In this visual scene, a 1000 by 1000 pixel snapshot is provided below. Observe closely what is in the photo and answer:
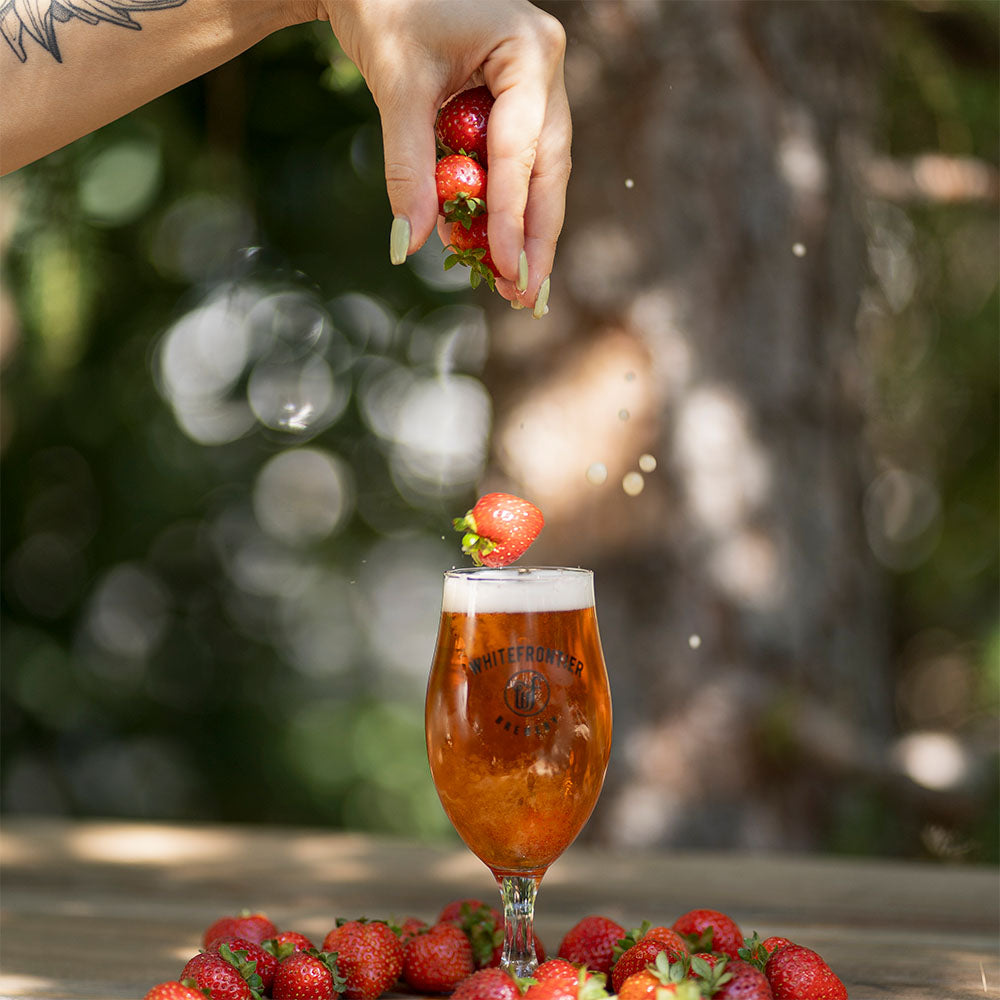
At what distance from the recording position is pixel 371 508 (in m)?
4.52

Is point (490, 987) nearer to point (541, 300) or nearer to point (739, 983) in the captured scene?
point (739, 983)

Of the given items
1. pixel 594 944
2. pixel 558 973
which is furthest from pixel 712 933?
pixel 558 973

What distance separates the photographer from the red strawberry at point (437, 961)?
132 cm

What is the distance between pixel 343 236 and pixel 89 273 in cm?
82

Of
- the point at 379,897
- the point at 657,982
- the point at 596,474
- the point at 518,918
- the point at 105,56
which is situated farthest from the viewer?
the point at 596,474

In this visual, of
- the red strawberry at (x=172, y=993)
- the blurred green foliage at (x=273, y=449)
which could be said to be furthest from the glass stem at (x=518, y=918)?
the blurred green foliage at (x=273, y=449)

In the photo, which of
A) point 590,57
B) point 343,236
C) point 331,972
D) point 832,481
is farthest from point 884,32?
point 331,972

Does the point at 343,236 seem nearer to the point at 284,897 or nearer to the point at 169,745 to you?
the point at 169,745

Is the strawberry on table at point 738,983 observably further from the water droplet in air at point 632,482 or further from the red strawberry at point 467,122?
the water droplet in air at point 632,482

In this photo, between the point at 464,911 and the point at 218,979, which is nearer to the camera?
the point at 218,979

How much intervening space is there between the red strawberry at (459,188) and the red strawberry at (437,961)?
2.63ft

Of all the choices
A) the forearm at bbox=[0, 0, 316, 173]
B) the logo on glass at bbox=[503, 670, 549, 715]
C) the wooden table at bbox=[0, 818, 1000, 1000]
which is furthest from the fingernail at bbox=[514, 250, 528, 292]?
the wooden table at bbox=[0, 818, 1000, 1000]

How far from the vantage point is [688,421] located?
2504 mm

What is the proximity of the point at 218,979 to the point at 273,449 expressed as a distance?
11.4 ft
